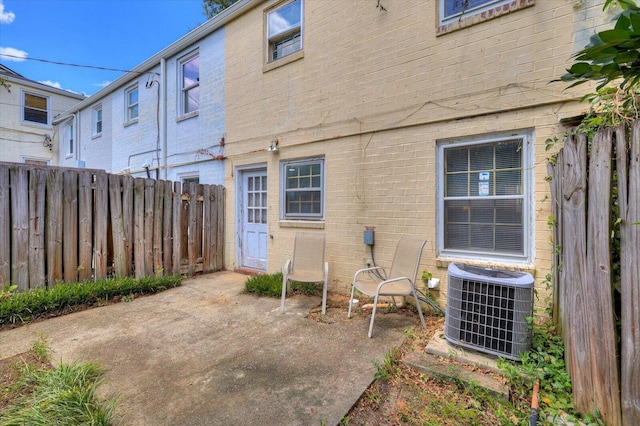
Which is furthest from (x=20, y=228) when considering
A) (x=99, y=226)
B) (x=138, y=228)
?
(x=138, y=228)

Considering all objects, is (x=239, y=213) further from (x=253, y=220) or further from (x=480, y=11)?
(x=480, y=11)

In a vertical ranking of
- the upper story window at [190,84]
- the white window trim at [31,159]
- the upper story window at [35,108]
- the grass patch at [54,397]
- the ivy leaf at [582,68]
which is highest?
the upper story window at [35,108]

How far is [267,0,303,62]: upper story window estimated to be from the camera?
5551 millimetres

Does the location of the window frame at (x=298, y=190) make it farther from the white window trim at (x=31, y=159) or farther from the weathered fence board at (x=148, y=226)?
the white window trim at (x=31, y=159)

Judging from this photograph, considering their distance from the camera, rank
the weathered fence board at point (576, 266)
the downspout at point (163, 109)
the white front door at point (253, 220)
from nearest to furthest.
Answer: the weathered fence board at point (576, 266) → the white front door at point (253, 220) → the downspout at point (163, 109)

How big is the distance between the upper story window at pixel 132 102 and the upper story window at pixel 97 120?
2.27 meters

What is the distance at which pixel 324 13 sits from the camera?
16.5 ft

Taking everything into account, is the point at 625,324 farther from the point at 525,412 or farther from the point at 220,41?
the point at 220,41

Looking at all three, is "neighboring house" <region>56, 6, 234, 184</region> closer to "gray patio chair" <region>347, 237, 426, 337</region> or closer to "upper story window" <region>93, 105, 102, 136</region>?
"upper story window" <region>93, 105, 102, 136</region>

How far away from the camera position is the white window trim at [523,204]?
11.2 ft

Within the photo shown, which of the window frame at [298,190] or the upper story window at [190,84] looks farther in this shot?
the upper story window at [190,84]

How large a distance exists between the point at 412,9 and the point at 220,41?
180 inches

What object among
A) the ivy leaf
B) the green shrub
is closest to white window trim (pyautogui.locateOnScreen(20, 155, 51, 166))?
the green shrub

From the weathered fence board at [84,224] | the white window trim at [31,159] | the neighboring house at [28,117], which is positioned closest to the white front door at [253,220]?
the weathered fence board at [84,224]
